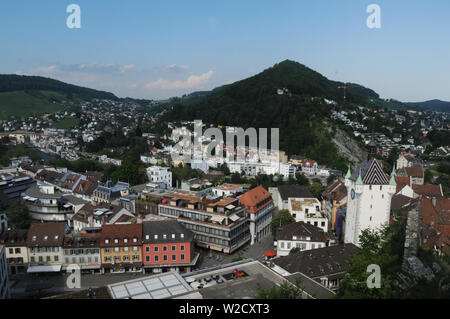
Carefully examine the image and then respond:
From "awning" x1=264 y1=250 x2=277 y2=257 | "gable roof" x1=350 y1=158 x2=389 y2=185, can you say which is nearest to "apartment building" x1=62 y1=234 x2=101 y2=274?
"awning" x1=264 y1=250 x2=277 y2=257

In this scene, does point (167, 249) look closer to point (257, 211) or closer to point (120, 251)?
point (120, 251)

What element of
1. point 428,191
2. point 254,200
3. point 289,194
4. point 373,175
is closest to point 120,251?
point 254,200

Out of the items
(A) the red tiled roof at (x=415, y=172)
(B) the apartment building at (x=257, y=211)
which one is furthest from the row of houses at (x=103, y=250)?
(A) the red tiled roof at (x=415, y=172)

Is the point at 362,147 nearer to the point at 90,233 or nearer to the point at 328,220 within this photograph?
the point at 328,220

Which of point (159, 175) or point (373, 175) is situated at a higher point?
point (373, 175)

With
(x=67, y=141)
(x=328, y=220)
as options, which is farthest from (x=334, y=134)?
(x=67, y=141)
